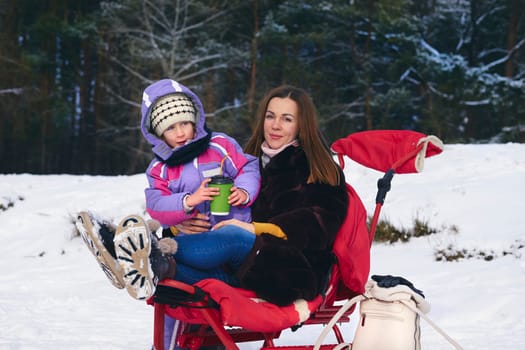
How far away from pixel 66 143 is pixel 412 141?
21.1 metres

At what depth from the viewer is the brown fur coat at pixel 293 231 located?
11.1ft

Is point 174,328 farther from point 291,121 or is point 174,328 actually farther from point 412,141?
point 412,141

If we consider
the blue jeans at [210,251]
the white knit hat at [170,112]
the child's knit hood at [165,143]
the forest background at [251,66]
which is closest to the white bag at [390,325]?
the blue jeans at [210,251]

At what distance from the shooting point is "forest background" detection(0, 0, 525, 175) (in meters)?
19.9

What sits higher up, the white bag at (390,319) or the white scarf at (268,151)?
the white scarf at (268,151)

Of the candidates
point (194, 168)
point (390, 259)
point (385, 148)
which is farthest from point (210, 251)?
point (390, 259)

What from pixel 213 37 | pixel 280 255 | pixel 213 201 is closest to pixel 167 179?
pixel 213 201

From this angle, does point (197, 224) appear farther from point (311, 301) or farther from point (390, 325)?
point (390, 325)

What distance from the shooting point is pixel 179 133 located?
12.6 feet

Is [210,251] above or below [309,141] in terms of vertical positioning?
below

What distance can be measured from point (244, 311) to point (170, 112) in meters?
1.15

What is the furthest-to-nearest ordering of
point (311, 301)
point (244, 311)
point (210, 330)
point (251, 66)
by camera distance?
point (251, 66)
point (210, 330)
point (311, 301)
point (244, 311)

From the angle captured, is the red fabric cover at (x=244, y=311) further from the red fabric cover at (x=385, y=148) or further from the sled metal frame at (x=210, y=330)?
the red fabric cover at (x=385, y=148)

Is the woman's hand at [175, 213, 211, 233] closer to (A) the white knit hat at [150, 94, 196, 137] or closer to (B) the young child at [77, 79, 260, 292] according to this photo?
(B) the young child at [77, 79, 260, 292]
